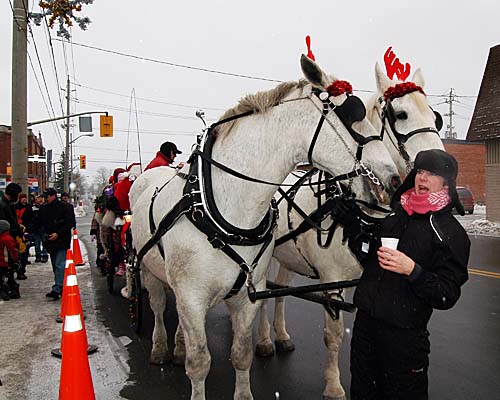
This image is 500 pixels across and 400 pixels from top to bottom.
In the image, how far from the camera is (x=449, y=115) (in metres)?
66.2

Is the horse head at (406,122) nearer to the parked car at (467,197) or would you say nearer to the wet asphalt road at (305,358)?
the wet asphalt road at (305,358)

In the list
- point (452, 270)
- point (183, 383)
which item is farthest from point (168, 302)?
point (452, 270)

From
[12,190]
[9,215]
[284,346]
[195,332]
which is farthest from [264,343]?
[12,190]

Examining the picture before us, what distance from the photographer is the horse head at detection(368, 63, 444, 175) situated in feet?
10.1

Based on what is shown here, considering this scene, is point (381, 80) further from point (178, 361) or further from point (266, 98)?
point (178, 361)

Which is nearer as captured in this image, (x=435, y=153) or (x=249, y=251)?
(x=435, y=153)

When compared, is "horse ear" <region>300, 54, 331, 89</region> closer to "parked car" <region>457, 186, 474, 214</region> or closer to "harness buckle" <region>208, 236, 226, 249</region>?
"harness buckle" <region>208, 236, 226, 249</region>

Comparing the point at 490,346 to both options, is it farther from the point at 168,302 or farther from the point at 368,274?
the point at 168,302

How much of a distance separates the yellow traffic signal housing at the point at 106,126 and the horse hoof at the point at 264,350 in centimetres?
1479

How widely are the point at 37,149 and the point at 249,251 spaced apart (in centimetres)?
5804

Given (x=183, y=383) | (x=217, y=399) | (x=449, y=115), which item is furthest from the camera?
(x=449, y=115)

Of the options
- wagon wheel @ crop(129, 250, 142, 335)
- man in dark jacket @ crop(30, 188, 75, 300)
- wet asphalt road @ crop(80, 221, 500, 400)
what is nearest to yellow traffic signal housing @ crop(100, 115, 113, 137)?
man in dark jacket @ crop(30, 188, 75, 300)

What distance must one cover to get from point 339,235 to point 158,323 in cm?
219

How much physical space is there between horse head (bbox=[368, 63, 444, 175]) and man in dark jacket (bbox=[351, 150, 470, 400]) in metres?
0.80
